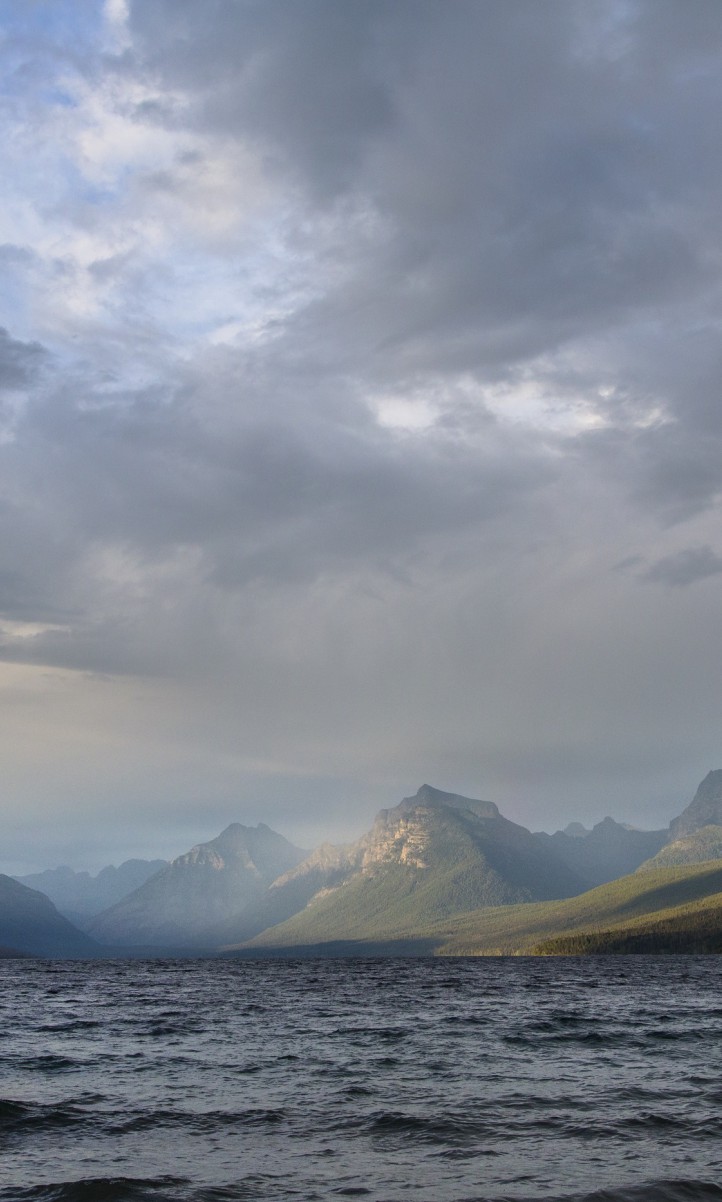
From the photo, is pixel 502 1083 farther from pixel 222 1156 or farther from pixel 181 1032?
pixel 181 1032

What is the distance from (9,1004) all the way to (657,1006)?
7230cm

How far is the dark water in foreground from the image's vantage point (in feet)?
85.7

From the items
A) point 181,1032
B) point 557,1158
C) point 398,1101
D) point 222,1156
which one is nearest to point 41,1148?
point 222,1156

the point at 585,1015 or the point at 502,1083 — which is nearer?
the point at 502,1083

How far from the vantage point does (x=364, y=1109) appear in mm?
36719

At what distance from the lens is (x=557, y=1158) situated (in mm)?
28312

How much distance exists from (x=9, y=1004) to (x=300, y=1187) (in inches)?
3714

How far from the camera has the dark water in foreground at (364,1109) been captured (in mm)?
26109

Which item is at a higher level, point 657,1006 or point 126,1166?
point 126,1166

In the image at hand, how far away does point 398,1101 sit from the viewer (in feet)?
126

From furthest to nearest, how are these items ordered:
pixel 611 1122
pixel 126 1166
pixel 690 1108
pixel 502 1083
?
pixel 502 1083 < pixel 690 1108 < pixel 611 1122 < pixel 126 1166

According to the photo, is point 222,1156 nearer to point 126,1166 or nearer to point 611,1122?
point 126,1166

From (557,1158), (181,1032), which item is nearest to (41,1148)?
(557,1158)

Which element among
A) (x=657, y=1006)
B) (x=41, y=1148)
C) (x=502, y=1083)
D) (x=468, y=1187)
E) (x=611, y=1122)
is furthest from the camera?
(x=657, y=1006)
